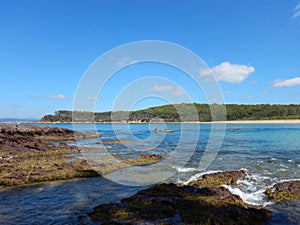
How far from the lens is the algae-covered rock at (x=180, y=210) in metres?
9.54

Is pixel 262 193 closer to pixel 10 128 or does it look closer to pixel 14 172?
pixel 14 172

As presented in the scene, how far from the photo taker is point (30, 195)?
1420cm

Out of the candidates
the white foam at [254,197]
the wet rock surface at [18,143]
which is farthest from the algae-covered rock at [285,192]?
the wet rock surface at [18,143]

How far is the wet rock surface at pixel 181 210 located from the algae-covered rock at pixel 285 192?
303 cm

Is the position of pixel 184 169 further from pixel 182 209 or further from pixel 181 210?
pixel 181 210

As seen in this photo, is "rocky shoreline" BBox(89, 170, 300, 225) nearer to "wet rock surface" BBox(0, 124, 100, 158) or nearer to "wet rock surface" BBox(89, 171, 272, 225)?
"wet rock surface" BBox(89, 171, 272, 225)

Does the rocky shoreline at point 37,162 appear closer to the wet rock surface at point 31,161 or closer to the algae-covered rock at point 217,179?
the wet rock surface at point 31,161

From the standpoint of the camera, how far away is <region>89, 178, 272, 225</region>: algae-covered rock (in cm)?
954

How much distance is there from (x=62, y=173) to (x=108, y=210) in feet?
31.3

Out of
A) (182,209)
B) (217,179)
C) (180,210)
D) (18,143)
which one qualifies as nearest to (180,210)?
(180,210)

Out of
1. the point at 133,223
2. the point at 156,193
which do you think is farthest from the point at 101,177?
the point at 133,223

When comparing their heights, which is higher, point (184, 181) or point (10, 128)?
point (10, 128)

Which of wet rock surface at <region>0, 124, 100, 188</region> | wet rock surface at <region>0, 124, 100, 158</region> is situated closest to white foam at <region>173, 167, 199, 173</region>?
wet rock surface at <region>0, 124, 100, 188</region>

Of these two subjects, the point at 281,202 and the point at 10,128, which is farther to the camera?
the point at 10,128
